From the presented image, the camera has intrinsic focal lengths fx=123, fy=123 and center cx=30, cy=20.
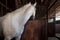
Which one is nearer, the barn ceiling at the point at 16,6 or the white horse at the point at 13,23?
the white horse at the point at 13,23

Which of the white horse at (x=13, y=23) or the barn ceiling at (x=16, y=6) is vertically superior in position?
the barn ceiling at (x=16, y=6)

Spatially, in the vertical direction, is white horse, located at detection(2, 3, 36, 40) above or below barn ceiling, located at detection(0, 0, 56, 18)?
below

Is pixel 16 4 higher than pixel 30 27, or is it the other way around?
pixel 16 4

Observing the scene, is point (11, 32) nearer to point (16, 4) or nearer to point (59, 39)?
point (16, 4)

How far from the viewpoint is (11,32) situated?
177 centimetres

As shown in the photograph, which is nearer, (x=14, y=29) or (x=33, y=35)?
(x=14, y=29)

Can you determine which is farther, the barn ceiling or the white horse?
the barn ceiling

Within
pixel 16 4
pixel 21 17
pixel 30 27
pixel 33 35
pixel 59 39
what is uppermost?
pixel 16 4

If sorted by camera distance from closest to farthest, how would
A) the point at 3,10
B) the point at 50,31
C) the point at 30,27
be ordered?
the point at 30,27 → the point at 3,10 → the point at 50,31

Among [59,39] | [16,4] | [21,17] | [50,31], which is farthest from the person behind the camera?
[50,31]

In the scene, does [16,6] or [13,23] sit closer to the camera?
[13,23]

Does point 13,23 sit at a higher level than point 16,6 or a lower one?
lower

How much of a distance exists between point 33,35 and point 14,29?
79 cm

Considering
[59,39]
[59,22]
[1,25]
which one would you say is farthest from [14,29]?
[59,22]
